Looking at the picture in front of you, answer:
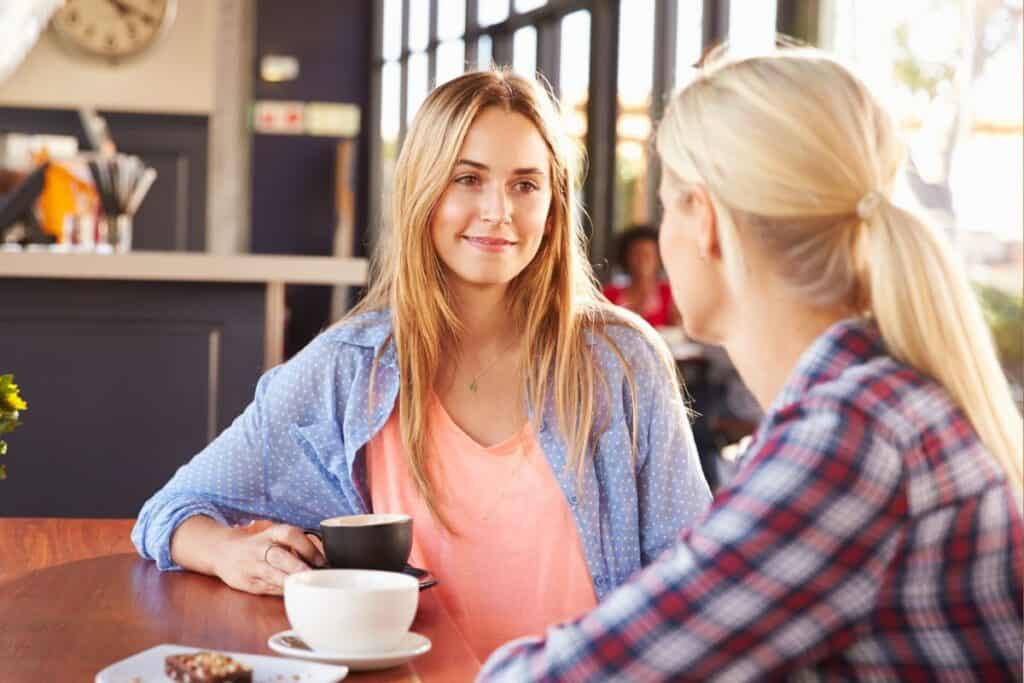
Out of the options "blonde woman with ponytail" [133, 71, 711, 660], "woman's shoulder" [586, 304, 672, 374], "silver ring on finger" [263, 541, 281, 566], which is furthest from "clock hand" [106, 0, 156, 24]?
"silver ring on finger" [263, 541, 281, 566]

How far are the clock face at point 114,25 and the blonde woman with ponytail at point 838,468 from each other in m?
7.14

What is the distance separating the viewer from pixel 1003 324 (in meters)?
3.51

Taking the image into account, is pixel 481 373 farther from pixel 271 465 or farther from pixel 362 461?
pixel 271 465

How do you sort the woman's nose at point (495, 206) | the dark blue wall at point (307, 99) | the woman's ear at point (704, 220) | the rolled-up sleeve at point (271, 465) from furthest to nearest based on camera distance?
1. the dark blue wall at point (307, 99)
2. the woman's nose at point (495, 206)
3. the rolled-up sleeve at point (271, 465)
4. the woman's ear at point (704, 220)

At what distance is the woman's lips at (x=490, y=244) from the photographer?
177cm

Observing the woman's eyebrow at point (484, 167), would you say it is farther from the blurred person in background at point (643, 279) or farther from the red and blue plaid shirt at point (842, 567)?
the blurred person in background at point (643, 279)

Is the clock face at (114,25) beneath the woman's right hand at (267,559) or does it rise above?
above

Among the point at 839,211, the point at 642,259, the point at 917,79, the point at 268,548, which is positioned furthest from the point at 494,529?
the point at 642,259

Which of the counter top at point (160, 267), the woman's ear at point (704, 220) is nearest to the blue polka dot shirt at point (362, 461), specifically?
the woman's ear at point (704, 220)

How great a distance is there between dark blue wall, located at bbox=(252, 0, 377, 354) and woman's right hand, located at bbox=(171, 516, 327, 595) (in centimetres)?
717

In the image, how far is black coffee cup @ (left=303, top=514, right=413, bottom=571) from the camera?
1266 mm

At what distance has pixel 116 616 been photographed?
1.29m

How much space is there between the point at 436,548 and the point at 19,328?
1.72 meters

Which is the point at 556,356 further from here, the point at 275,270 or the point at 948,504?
the point at 275,270
